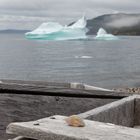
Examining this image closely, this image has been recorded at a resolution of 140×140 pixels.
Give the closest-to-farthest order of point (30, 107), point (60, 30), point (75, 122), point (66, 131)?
point (66, 131), point (75, 122), point (30, 107), point (60, 30)

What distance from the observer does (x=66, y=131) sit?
246 centimetres

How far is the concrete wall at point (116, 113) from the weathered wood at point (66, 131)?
471 mm

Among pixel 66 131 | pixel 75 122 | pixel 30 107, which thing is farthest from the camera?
pixel 30 107

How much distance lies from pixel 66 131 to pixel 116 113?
4.36ft

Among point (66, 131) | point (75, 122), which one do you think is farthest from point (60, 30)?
point (66, 131)

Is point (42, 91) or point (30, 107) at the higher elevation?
point (42, 91)

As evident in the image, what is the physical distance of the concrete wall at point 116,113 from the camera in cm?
324

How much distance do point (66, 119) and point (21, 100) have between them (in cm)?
106

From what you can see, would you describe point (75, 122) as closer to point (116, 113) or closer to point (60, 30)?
→ point (116, 113)

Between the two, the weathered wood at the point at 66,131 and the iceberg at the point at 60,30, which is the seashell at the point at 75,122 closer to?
the weathered wood at the point at 66,131

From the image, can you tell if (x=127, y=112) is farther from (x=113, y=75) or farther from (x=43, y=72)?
(x=43, y=72)

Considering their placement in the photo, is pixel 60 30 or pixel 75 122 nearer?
pixel 75 122

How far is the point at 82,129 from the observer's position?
2535 mm

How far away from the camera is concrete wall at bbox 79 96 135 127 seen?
3.24 meters
